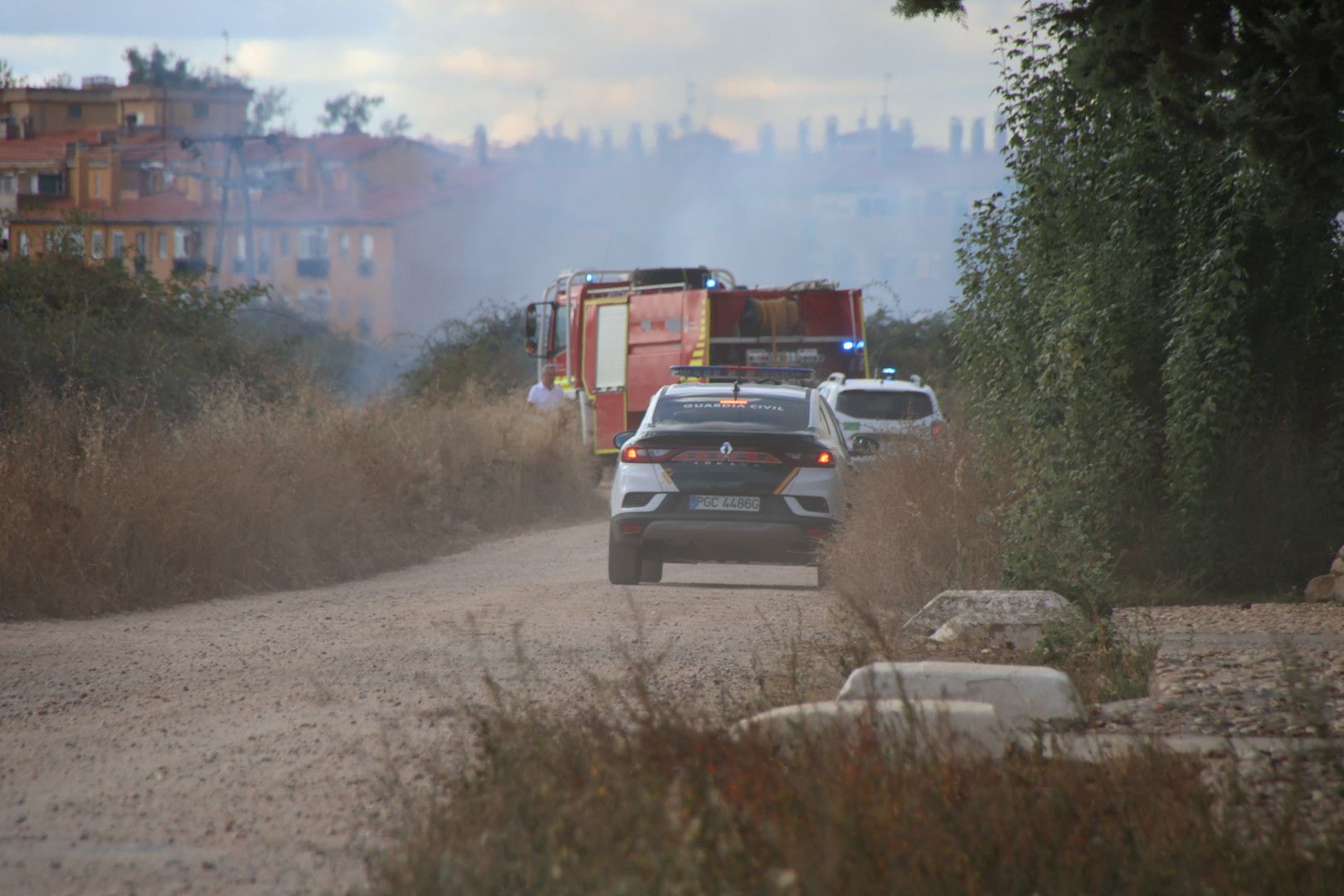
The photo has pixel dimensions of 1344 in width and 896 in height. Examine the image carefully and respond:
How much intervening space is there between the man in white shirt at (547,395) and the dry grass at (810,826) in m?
→ 19.5

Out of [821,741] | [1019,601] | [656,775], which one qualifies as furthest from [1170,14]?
[656,775]

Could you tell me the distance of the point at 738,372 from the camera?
62.2 feet

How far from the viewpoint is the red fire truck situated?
24.1m

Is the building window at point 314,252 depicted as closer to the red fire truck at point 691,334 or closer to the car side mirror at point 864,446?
the red fire truck at point 691,334

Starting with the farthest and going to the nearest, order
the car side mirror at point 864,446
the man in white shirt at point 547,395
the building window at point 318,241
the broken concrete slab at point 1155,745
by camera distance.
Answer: the building window at point 318,241, the man in white shirt at point 547,395, the car side mirror at point 864,446, the broken concrete slab at point 1155,745

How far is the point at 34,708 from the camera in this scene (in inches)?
308

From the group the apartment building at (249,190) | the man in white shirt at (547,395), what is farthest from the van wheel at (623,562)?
the apartment building at (249,190)

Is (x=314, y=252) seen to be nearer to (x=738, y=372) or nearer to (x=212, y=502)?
(x=738, y=372)

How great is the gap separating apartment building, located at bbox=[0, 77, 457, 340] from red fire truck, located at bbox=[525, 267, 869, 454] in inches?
1496

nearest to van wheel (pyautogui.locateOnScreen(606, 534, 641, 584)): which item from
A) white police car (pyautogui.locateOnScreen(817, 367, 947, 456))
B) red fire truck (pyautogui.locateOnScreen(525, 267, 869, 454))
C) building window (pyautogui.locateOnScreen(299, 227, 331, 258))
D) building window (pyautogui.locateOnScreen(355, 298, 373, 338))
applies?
white police car (pyautogui.locateOnScreen(817, 367, 947, 456))

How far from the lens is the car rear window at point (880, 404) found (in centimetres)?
2228

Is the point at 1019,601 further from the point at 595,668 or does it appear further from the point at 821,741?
the point at 821,741

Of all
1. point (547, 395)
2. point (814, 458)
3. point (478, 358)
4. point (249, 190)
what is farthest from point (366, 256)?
point (814, 458)

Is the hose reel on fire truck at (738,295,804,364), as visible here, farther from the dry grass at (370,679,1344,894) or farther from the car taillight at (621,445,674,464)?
the dry grass at (370,679,1344,894)
